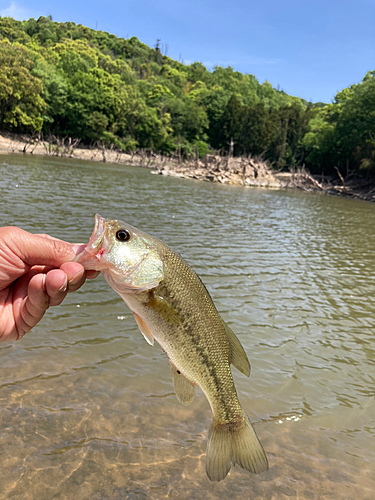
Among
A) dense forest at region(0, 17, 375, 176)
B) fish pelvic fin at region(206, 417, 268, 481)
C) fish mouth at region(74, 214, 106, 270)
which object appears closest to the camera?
fish mouth at region(74, 214, 106, 270)

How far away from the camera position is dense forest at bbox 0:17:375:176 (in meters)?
73.9

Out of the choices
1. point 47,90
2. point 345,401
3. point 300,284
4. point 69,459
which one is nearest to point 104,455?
point 69,459

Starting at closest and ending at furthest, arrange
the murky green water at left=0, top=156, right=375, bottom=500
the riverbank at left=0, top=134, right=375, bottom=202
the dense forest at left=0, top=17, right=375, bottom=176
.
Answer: the murky green water at left=0, top=156, right=375, bottom=500, the riverbank at left=0, top=134, right=375, bottom=202, the dense forest at left=0, top=17, right=375, bottom=176

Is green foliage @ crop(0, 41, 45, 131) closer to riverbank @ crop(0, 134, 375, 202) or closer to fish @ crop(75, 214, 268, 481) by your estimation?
riverbank @ crop(0, 134, 375, 202)

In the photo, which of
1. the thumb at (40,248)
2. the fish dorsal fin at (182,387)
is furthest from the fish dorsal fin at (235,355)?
the thumb at (40,248)

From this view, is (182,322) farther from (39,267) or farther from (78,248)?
(39,267)

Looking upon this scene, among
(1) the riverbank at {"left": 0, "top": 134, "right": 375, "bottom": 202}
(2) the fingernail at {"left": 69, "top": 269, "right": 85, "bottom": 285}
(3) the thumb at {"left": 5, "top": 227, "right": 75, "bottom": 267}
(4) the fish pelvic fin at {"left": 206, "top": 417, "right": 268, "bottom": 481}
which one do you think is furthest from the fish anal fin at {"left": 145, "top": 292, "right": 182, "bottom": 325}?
(1) the riverbank at {"left": 0, "top": 134, "right": 375, "bottom": 202}

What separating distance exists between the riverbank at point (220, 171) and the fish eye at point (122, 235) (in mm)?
64165

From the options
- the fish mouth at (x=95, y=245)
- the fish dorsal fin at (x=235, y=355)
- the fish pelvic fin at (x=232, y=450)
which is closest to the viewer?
the fish mouth at (x=95, y=245)

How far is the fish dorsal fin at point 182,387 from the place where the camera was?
8.53 feet

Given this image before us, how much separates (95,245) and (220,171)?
6894 centimetres

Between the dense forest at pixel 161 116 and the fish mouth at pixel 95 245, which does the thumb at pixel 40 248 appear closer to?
the fish mouth at pixel 95 245

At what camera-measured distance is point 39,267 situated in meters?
2.96

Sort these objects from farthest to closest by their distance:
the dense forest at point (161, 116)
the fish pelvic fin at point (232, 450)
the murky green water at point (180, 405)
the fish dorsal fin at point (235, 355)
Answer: the dense forest at point (161, 116) → the murky green water at point (180, 405) → the fish dorsal fin at point (235, 355) → the fish pelvic fin at point (232, 450)
